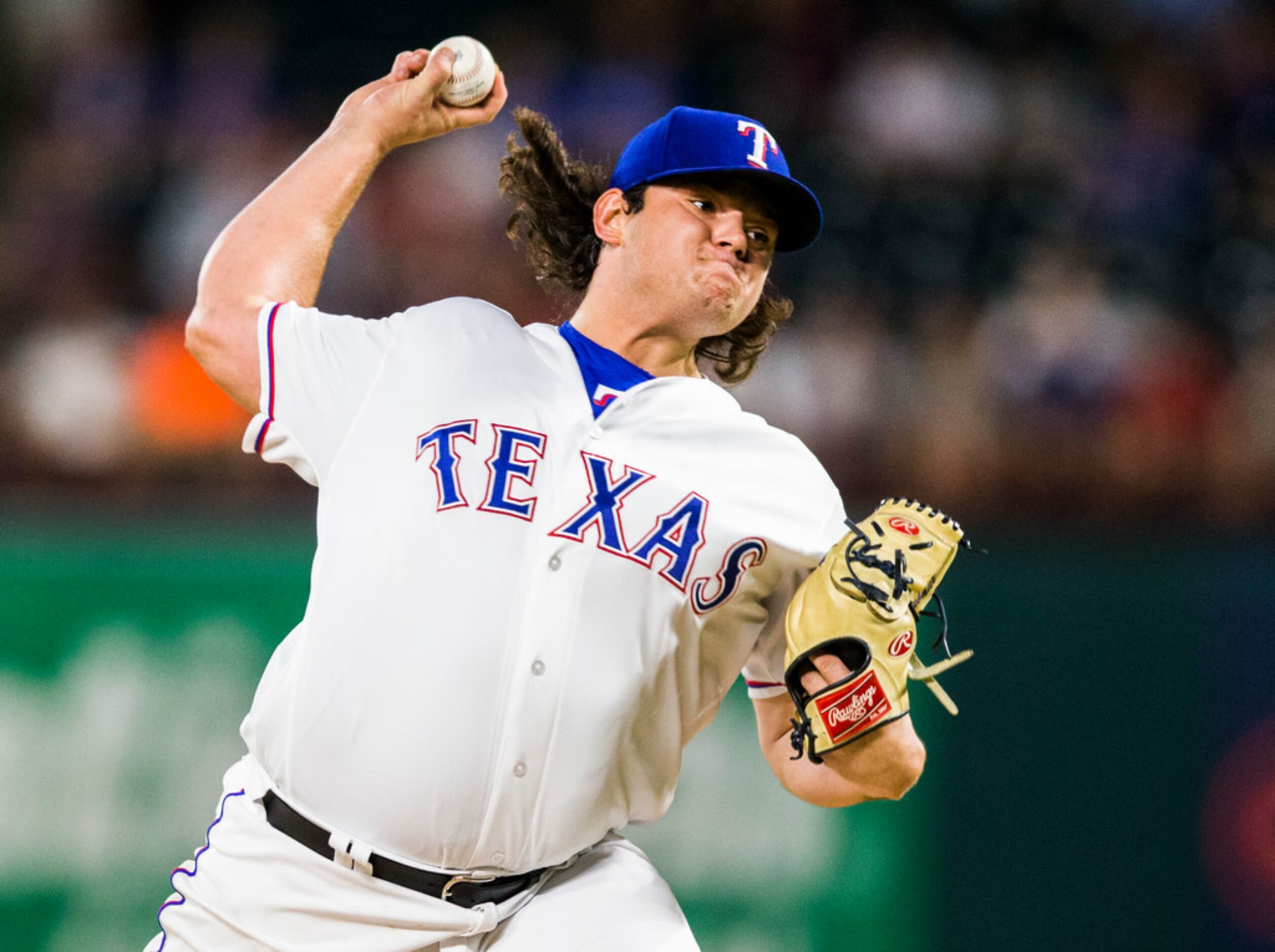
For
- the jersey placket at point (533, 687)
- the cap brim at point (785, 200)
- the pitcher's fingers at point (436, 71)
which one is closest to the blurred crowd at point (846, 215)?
the cap brim at point (785, 200)

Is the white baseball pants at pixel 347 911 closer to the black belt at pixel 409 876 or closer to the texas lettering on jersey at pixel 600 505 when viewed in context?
the black belt at pixel 409 876

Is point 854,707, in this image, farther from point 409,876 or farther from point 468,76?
point 468,76

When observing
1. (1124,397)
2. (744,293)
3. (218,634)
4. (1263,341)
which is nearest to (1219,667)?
(1124,397)

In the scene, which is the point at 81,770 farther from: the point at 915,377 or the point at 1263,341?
the point at 1263,341

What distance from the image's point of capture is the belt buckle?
2.54 meters

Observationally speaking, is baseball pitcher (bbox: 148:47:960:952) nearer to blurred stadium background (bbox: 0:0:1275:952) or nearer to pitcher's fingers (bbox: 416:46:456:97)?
pitcher's fingers (bbox: 416:46:456:97)

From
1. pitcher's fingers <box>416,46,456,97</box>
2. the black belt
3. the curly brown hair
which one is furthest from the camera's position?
the curly brown hair

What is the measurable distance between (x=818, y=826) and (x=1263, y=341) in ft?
8.98

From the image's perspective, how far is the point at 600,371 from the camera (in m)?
2.80

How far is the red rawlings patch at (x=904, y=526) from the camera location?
8.33 ft

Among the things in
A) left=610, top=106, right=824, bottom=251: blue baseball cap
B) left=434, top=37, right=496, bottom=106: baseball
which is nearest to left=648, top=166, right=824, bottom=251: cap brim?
left=610, top=106, right=824, bottom=251: blue baseball cap

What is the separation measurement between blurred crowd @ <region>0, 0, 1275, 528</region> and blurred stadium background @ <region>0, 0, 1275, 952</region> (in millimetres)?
→ 20

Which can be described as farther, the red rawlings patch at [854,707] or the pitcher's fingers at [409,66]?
the pitcher's fingers at [409,66]

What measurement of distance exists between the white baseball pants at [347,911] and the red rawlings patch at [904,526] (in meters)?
0.80
